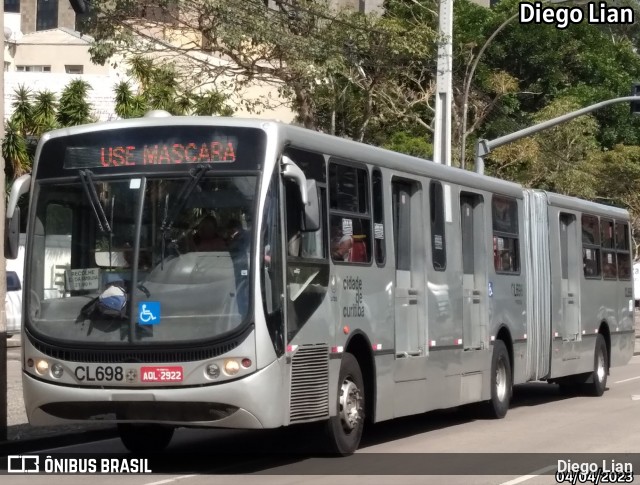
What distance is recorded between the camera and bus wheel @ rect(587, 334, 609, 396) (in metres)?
20.7

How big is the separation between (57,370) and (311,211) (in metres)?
2.61

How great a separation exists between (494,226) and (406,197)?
3.28 metres

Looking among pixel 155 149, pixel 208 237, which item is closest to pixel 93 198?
pixel 155 149

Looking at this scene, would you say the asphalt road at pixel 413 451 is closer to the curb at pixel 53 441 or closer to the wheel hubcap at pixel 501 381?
→ the curb at pixel 53 441

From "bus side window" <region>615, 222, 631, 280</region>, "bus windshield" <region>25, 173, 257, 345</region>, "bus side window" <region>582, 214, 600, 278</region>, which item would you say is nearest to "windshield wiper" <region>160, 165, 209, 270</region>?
"bus windshield" <region>25, 173, 257, 345</region>

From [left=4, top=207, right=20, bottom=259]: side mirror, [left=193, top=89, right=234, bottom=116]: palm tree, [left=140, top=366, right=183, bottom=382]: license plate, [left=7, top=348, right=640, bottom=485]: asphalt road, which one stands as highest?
[left=193, top=89, right=234, bottom=116]: palm tree

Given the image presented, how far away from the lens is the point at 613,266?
882 inches

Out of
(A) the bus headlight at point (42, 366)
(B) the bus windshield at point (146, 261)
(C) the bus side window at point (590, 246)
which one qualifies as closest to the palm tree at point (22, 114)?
(C) the bus side window at point (590, 246)

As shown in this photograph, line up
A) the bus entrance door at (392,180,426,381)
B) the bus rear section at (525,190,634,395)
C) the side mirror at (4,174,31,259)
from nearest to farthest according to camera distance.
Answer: the side mirror at (4,174,31,259)
the bus entrance door at (392,180,426,381)
the bus rear section at (525,190,634,395)

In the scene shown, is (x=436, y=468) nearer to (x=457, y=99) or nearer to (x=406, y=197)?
(x=406, y=197)

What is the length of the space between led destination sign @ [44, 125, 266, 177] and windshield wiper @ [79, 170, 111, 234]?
0.11 meters

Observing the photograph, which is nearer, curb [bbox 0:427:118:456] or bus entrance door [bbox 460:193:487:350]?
curb [bbox 0:427:118:456]

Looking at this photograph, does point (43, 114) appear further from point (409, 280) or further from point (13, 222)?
point (13, 222)

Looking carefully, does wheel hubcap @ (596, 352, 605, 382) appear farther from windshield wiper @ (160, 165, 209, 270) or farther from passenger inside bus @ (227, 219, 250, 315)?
windshield wiper @ (160, 165, 209, 270)
